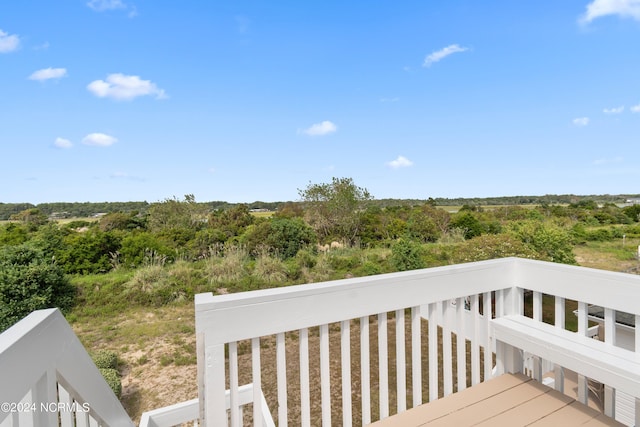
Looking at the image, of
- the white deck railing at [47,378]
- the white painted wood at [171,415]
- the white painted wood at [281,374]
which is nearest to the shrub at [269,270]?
the white painted wood at [171,415]

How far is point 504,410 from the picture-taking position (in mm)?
1142

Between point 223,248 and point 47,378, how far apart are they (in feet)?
26.7

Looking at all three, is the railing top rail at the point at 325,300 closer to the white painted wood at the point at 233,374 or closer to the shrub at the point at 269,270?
the white painted wood at the point at 233,374

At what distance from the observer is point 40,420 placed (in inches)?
20.0

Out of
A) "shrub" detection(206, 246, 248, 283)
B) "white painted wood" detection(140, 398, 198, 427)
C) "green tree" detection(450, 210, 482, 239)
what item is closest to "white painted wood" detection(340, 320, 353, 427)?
"white painted wood" detection(140, 398, 198, 427)

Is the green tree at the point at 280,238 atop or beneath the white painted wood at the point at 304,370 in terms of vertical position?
beneath

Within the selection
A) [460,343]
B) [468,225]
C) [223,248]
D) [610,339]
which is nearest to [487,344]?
[460,343]

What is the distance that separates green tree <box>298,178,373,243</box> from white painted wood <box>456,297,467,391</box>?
9409mm

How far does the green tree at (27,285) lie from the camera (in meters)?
4.67

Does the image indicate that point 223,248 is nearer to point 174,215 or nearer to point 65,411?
point 174,215

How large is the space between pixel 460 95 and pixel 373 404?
7.49m

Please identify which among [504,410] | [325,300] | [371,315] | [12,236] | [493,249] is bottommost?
[493,249]

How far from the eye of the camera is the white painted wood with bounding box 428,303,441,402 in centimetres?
121

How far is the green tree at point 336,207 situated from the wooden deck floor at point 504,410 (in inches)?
373
